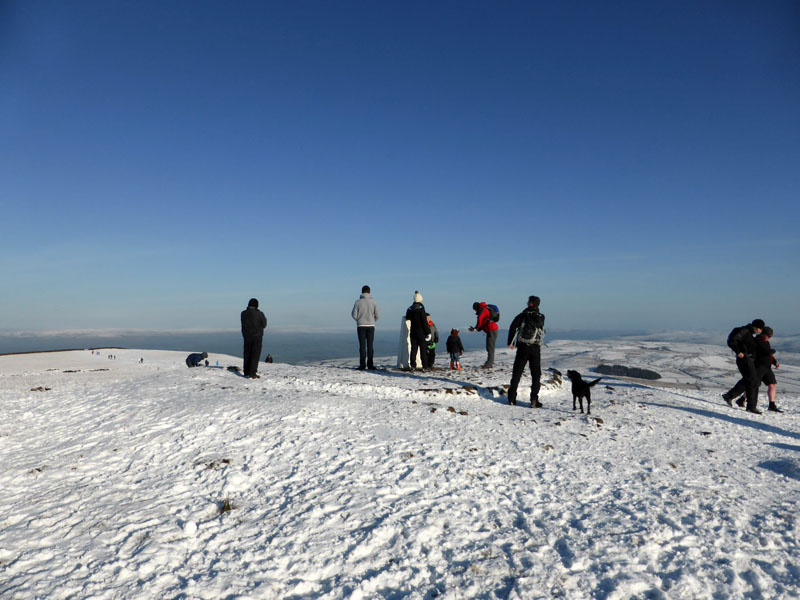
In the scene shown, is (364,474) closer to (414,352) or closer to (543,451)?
(543,451)

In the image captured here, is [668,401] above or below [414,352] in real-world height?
below

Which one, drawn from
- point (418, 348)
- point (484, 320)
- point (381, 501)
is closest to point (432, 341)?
point (418, 348)

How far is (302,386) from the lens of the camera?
13000 millimetres

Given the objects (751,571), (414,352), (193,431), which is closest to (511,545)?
(751,571)

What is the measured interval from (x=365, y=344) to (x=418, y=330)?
6.80ft

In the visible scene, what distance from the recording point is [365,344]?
683 inches

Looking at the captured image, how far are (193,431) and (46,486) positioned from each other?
222cm

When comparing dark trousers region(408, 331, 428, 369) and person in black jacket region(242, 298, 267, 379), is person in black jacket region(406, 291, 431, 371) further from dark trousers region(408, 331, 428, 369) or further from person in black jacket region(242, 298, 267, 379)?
person in black jacket region(242, 298, 267, 379)

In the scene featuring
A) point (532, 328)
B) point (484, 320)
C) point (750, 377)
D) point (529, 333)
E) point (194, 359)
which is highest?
point (484, 320)

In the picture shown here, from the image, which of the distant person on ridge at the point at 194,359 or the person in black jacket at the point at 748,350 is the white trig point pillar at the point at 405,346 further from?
the person in black jacket at the point at 748,350

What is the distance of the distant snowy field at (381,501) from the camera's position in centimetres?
402

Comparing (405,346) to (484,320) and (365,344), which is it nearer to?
(365,344)

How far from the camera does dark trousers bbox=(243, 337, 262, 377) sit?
14164 mm

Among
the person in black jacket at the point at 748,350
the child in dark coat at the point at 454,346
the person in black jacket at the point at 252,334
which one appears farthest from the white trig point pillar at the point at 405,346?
the person in black jacket at the point at 748,350
